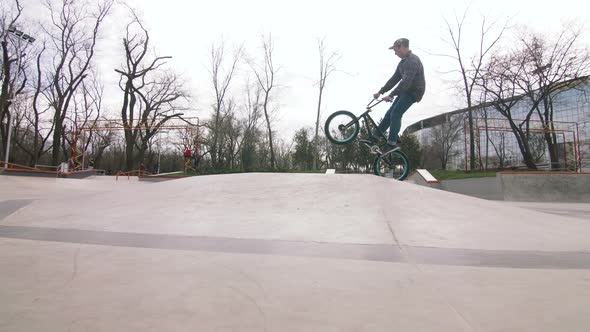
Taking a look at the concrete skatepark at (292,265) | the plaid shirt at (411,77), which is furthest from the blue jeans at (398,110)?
the concrete skatepark at (292,265)

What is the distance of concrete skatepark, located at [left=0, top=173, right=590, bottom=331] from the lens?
66.3 inches

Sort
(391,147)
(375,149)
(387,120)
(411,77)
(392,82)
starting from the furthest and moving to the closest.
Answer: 1. (375,149)
2. (391,147)
3. (387,120)
4. (392,82)
5. (411,77)

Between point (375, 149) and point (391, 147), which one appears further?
point (375, 149)

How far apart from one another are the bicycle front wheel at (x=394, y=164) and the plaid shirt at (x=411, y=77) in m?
1.51

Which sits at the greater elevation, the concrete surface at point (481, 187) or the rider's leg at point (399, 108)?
the rider's leg at point (399, 108)

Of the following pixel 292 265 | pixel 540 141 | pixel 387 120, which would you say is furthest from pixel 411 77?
pixel 540 141

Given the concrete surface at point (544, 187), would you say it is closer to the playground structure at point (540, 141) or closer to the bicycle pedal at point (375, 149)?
the playground structure at point (540, 141)

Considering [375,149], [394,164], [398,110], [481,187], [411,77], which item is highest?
[411,77]

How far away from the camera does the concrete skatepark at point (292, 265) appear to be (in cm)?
168

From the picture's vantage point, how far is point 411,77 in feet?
21.5

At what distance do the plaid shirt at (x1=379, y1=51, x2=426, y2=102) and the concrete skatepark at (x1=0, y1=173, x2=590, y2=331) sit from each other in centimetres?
277

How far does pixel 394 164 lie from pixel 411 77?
220 centimetres

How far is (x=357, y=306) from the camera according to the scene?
181cm

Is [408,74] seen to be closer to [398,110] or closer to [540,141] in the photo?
[398,110]
